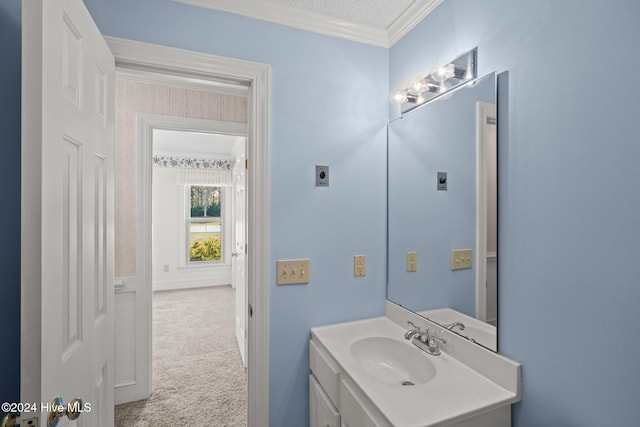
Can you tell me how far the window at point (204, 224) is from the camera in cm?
576

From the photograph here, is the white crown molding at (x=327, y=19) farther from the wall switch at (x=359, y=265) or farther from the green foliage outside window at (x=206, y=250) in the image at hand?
the green foliage outside window at (x=206, y=250)

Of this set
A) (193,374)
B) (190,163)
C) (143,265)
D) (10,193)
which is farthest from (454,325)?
(190,163)

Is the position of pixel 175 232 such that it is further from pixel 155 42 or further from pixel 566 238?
pixel 566 238

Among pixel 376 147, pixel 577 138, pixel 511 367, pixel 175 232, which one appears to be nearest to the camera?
pixel 577 138

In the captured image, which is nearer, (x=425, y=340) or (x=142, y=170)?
(x=425, y=340)

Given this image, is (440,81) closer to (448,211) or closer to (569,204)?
(448,211)

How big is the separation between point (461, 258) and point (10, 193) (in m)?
1.70

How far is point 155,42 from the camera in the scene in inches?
54.2

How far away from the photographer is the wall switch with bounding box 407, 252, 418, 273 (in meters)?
1.59

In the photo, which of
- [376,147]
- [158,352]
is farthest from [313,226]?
[158,352]

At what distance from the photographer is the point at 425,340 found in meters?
1.38

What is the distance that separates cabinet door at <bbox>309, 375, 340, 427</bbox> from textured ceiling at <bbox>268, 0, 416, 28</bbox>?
71.7 inches

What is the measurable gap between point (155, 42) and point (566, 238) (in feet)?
5.68

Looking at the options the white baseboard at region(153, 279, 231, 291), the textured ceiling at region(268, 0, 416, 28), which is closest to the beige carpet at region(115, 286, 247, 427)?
the white baseboard at region(153, 279, 231, 291)
